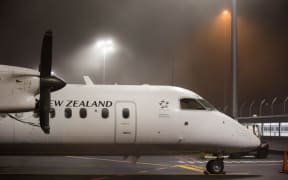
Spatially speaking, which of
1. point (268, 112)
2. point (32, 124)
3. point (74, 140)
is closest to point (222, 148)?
point (74, 140)

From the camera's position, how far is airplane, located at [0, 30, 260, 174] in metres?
17.3

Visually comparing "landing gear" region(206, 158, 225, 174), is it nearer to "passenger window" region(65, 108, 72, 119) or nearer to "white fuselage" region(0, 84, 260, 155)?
"white fuselage" region(0, 84, 260, 155)

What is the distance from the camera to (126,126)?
58.6ft

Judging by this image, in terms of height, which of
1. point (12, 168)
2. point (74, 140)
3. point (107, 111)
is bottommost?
point (12, 168)

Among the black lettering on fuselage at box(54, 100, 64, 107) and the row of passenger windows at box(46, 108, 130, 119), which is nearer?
the row of passenger windows at box(46, 108, 130, 119)

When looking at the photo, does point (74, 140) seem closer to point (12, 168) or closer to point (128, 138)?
point (128, 138)

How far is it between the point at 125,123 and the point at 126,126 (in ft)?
0.40

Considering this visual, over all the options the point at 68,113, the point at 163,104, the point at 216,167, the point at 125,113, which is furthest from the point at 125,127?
the point at 216,167

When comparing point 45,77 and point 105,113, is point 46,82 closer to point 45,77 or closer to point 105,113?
point 45,77

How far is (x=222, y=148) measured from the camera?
18469 mm

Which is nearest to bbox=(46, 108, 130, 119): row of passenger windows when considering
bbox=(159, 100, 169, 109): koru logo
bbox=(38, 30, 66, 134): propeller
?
bbox=(159, 100, 169, 109): koru logo

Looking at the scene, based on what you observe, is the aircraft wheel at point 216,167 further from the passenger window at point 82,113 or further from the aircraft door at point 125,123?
the passenger window at point 82,113

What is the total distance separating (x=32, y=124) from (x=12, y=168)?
5.20 meters

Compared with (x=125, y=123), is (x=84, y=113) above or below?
above
